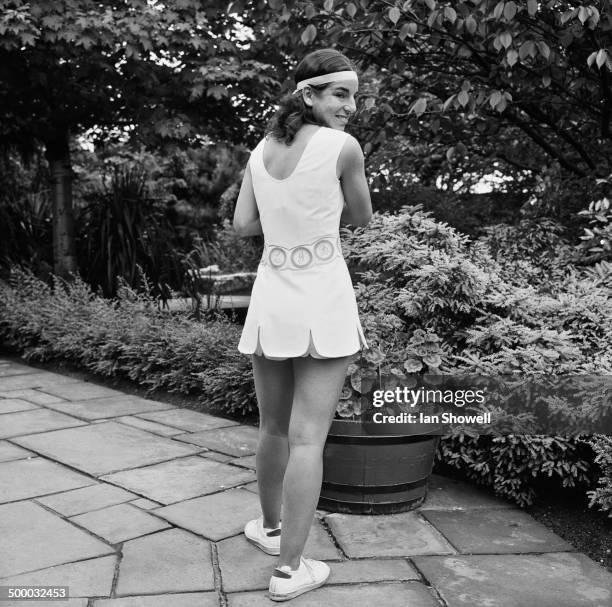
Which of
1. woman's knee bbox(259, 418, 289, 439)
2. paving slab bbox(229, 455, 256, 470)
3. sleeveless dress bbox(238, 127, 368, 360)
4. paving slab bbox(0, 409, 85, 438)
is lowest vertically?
paving slab bbox(0, 409, 85, 438)

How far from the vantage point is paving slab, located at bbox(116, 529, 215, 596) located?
7.39ft

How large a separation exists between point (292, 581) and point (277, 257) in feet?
3.31

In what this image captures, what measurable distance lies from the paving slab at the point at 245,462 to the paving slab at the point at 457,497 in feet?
2.92

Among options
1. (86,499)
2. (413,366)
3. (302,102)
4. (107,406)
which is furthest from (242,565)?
(107,406)

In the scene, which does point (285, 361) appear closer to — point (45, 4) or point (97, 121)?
point (45, 4)

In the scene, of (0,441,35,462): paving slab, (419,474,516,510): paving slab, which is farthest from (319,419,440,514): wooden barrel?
(0,441,35,462): paving slab

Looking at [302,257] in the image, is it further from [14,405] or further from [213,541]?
[14,405]

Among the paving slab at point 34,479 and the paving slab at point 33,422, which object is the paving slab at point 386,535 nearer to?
the paving slab at point 34,479

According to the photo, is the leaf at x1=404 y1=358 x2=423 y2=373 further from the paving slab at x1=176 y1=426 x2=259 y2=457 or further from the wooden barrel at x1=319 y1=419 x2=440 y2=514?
the paving slab at x1=176 y1=426 x2=259 y2=457

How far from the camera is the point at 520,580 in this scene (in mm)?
2367

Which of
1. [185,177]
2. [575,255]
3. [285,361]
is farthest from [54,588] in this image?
[185,177]

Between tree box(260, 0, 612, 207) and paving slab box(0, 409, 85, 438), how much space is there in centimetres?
281

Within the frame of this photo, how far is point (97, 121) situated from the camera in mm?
7793

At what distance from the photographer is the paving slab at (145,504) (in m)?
2.95
